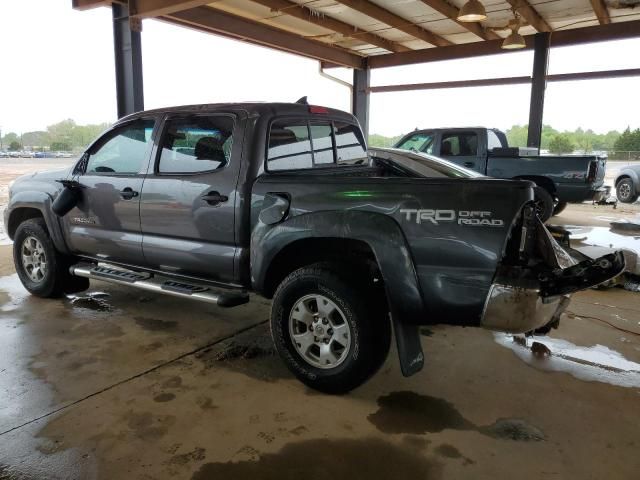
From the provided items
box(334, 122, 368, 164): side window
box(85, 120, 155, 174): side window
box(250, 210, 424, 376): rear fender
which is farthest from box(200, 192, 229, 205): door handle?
box(334, 122, 368, 164): side window

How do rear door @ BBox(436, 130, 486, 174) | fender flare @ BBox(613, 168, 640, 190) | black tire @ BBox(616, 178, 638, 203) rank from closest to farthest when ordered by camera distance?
rear door @ BBox(436, 130, 486, 174) → fender flare @ BBox(613, 168, 640, 190) → black tire @ BBox(616, 178, 638, 203)

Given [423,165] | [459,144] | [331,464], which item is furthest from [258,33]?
[331,464]

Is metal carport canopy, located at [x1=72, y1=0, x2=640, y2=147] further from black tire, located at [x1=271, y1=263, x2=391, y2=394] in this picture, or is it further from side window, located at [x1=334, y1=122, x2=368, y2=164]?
black tire, located at [x1=271, y1=263, x2=391, y2=394]

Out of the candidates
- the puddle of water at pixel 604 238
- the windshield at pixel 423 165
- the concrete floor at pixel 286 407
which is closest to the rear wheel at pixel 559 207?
the puddle of water at pixel 604 238

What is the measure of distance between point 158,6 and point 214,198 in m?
6.12

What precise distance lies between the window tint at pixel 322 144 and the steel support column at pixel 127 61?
5828mm

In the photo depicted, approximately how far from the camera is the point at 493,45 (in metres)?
12.8

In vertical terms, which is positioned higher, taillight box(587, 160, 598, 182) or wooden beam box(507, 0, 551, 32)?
wooden beam box(507, 0, 551, 32)

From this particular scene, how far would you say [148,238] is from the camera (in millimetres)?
3928

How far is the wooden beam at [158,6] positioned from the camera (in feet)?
26.3

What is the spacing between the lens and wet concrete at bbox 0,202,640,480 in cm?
244

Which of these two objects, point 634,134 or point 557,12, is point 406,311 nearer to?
point 557,12

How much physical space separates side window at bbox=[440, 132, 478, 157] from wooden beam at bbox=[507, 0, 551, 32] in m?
2.91

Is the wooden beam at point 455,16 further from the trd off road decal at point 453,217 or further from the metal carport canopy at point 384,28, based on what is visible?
the trd off road decal at point 453,217
